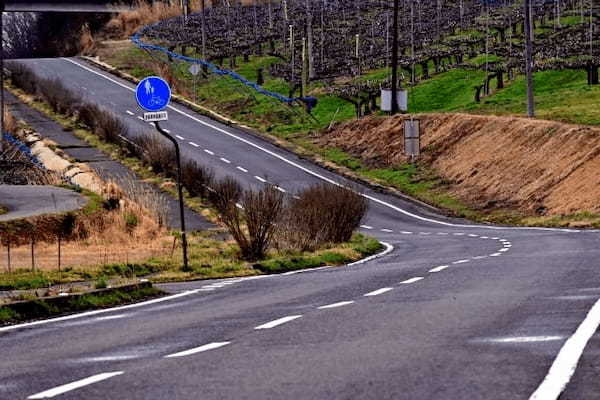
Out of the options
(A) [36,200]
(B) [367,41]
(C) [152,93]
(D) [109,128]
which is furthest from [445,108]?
(C) [152,93]

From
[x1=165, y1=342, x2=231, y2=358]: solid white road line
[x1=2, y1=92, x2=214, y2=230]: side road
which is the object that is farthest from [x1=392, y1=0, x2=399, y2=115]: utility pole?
[x1=165, y1=342, x2=231, y2=358]: solid white road line

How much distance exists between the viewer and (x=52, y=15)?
120m

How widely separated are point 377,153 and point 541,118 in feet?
34.2

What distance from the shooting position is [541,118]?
58094mm

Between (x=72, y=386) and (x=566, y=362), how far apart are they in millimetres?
3414

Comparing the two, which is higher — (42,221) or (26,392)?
(26,392)

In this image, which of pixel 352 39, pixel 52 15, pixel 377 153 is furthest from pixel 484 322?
pixel 52 15

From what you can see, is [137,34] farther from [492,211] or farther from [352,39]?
[492,211]

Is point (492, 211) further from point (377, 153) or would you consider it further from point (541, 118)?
point (377, 153)

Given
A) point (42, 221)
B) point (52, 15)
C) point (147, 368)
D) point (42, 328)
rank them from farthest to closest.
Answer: point (52, 15), point (42, 221), point (42, 328), point (147, 368)

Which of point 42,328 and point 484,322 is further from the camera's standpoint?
point 42,328

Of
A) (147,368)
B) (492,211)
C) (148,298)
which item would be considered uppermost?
(147,368)

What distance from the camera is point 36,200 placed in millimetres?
38406

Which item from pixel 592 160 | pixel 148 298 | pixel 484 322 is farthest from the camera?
pixel 592 160
